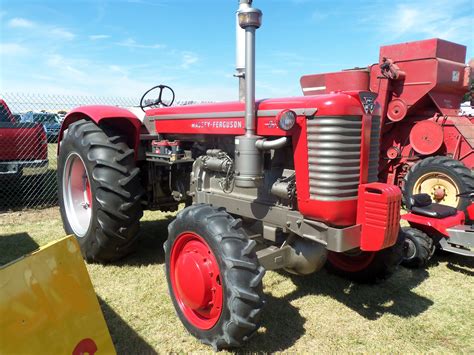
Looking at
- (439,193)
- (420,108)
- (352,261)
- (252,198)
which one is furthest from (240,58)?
(420,108)

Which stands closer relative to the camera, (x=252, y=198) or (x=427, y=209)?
(x=252, y=198)

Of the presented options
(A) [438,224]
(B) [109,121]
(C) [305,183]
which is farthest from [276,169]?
A: (A) [438,224]

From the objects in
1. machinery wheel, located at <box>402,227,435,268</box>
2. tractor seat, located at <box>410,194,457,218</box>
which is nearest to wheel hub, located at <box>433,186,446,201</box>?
tractor seat, located at <box>410,194,457,218</box>

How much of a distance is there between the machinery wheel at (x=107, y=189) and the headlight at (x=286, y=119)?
1660mm

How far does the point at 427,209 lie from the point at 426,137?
257cm

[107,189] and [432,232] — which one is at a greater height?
[107,189]

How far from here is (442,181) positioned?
5.70 m

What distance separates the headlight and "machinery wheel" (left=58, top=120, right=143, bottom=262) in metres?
1.66

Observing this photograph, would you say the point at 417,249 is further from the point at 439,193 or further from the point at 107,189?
the point at 107,189

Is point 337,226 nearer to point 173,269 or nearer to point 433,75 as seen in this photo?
point 173,269

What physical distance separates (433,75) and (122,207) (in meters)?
5.45

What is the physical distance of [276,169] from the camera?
115 inches

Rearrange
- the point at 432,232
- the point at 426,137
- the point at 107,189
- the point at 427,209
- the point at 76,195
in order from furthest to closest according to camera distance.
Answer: the point at 426,137 → the point at 76,195 → the point at 427,209 → the point at 432,232 → the point at 107,189

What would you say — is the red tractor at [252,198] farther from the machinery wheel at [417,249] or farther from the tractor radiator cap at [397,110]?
the tractor radiator cap at [397,110]
